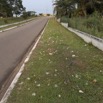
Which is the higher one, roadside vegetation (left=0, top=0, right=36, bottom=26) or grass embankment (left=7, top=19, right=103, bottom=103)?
grass embankment (left=7, top=19, right=103, bottom=103)

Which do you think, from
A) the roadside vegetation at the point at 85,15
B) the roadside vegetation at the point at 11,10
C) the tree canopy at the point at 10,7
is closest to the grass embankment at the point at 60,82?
the roadside vegetation at the point at 85,15

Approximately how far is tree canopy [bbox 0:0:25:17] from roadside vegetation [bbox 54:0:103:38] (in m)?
20.8

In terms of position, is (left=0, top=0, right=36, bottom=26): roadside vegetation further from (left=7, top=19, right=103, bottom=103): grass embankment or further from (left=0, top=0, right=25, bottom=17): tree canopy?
(left=7, top=19, right=103, bottom=103): grass embankment

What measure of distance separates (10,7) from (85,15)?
5876 cm

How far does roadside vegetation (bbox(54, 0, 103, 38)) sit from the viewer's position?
19938 mm

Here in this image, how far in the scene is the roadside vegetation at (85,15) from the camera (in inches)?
785

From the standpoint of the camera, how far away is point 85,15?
4591 centimetres

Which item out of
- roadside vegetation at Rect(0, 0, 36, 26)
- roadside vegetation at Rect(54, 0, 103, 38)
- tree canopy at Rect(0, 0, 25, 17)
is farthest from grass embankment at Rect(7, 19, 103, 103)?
tree canopy at Rect(0, 0, 25, 17)

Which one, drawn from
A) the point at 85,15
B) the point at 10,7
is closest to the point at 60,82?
the point at 85,15

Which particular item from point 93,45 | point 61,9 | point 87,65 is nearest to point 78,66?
point 87,65

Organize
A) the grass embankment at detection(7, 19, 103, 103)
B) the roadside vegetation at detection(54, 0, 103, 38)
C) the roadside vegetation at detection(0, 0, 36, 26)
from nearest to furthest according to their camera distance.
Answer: the grass embankment at detection(7, 19, 103, 103)
the roadside vegetation at detection(54, 0, 103, 38)
the roadside vegetation at detection(0, 0, 36, 26)

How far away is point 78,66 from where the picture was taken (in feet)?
32.3

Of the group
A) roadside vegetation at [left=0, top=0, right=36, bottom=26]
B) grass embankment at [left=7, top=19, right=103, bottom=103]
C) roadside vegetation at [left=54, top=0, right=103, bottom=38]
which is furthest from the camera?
roadside vegetation at [left=0, top=0, right=36, bottom=26]

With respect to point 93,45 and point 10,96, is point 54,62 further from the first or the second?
point 93,45
